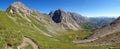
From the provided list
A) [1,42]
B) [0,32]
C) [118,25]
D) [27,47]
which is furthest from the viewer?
[118,25]

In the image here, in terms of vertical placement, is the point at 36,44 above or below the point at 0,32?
below

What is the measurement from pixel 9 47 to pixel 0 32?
12127 mm

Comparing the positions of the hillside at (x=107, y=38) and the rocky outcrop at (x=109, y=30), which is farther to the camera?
the rocky outcrop at (x=109, y=30)

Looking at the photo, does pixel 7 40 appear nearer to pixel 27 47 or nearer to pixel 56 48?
pixel 27 47

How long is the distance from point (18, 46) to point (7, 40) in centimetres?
414

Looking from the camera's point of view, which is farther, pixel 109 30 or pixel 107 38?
pixel 109 30

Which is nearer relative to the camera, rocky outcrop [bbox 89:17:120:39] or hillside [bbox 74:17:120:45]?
hillside [bbox 74:17:120:45]

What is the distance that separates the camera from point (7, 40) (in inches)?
2830

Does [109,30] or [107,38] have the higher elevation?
[109,30]

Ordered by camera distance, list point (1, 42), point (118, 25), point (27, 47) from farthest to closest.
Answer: point (118, 25)
point (27, 47)
point (1, 42)

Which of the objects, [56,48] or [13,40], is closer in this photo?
[13,40]

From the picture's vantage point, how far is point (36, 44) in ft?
273

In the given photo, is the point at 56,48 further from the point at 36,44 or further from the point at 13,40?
the point at 13,40

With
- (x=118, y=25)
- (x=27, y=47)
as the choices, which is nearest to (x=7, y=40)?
(x=27, y=47)
